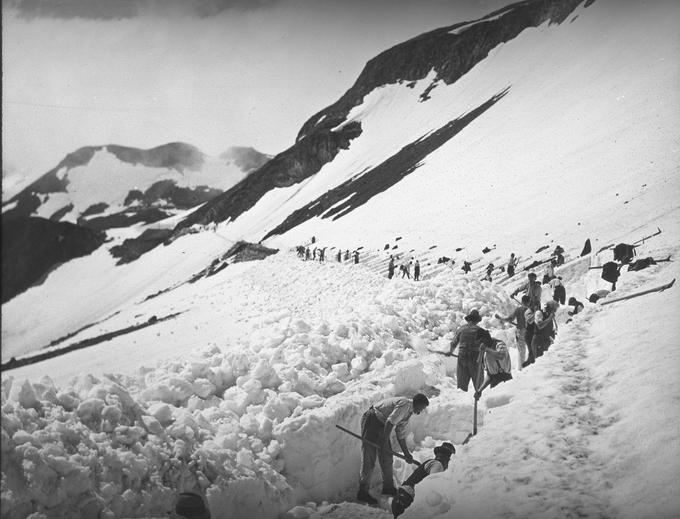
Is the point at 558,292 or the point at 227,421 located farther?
the point at 558,292

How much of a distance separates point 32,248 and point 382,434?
345 cm

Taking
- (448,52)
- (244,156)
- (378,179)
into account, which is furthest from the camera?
(448,52)

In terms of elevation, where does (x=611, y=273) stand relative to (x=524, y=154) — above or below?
below

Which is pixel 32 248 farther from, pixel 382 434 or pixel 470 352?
pixel 470 352

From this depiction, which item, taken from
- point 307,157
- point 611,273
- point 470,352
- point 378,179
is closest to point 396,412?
point 470,352

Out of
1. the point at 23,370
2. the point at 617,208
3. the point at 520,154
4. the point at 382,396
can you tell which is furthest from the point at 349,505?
the point at 520,154

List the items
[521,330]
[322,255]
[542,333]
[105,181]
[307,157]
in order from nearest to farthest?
[105,181]
[542,333]
[521,330]
[322,255]
[307,157]

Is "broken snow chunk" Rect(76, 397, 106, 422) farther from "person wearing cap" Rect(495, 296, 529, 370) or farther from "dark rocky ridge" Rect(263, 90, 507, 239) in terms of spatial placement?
"dark rocky ridge" Rect(263, 90, 507, 239)

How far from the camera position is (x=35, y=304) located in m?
3.43

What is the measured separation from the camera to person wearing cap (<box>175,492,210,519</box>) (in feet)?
10.9

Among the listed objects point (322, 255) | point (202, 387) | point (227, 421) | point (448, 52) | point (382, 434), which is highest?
point (448, 52)

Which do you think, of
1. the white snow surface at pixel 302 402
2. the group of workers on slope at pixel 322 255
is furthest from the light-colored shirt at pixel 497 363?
the group of workers on slope at pixel 322 255

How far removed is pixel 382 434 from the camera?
15.2 ft

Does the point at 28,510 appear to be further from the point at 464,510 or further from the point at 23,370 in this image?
the point at 464,510
